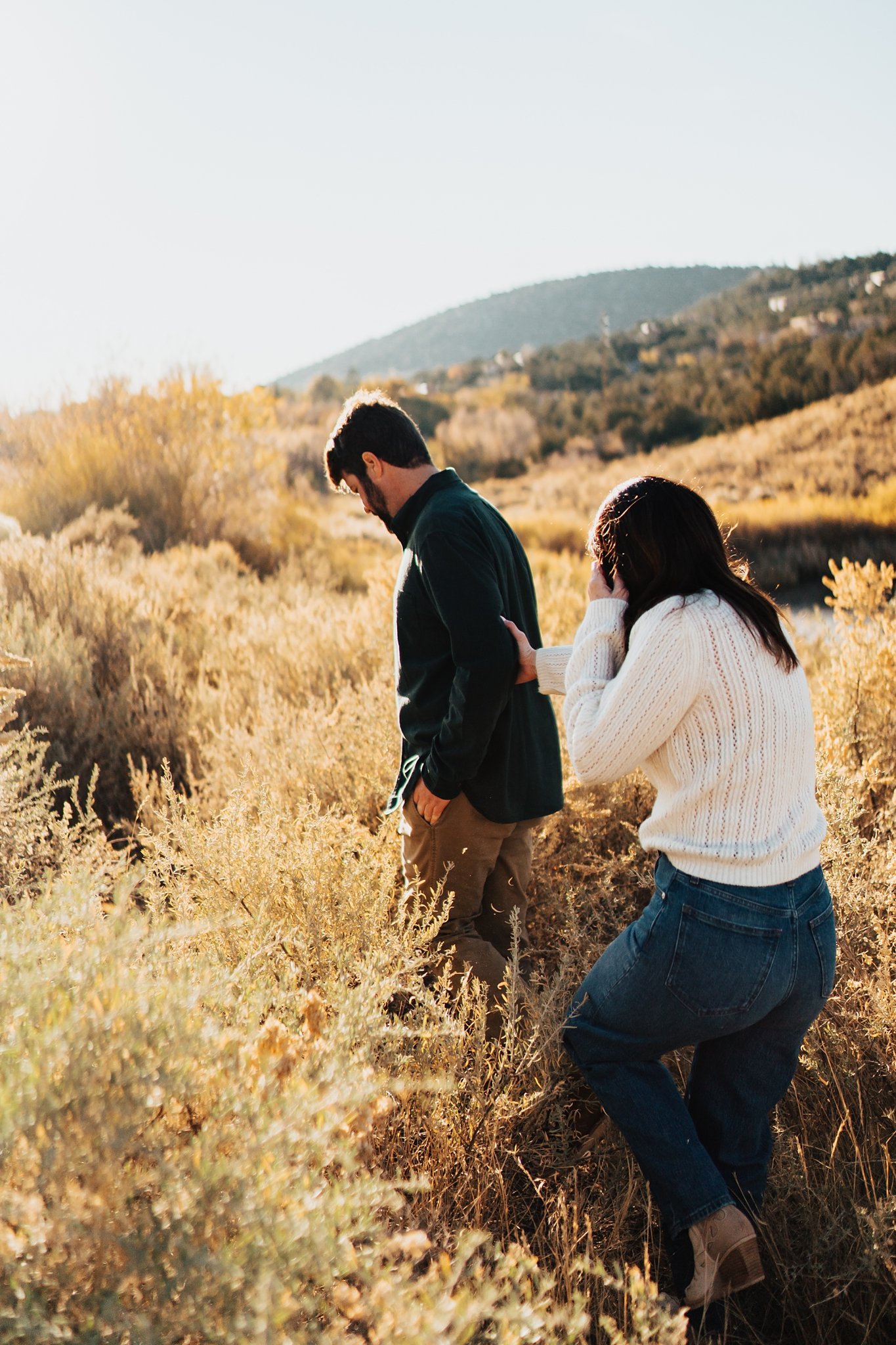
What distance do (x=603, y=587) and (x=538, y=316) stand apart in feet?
319

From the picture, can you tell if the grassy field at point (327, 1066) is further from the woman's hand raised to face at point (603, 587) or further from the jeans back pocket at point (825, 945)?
the woman's hand raised to face at point (603, 587)

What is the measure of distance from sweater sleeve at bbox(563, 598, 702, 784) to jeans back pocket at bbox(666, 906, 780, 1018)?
342 millimetres

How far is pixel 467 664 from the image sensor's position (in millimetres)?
2293

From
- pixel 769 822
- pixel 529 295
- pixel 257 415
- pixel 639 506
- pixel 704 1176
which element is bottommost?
pixel 704 1176

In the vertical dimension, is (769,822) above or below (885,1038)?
above

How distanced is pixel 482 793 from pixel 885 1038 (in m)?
1.26

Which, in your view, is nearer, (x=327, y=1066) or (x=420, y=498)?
(x=327, y=1066)

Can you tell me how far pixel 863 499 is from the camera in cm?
1650

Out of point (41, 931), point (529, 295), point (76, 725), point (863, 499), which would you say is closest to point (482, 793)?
point (41, 931)

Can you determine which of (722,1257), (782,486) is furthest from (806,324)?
(722,1257)

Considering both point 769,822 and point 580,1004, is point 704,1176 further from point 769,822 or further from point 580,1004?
point 769,822

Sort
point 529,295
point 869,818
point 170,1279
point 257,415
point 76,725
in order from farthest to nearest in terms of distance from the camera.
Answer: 1. point 529,295
2. point 257,415
3. point 76,725
4. point 869,818
5. point 170,1279

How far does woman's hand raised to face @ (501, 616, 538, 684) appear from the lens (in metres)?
2.36

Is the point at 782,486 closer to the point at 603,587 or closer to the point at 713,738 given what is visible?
the point at 603,587
